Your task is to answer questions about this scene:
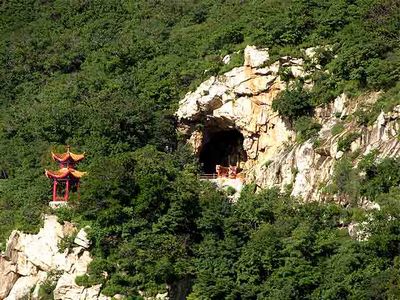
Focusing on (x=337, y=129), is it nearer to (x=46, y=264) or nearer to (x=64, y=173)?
(x=64, y=173)

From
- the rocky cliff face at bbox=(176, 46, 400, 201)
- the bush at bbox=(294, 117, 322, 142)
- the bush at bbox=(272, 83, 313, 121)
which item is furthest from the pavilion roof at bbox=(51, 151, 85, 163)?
the bush at bbox=(294, 117, 322, 142)

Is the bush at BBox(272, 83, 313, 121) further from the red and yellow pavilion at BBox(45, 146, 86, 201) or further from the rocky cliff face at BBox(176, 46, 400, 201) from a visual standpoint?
the red and yellow pavilion at BBox(45, 146, 86, 201)

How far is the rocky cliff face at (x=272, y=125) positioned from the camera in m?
34.2

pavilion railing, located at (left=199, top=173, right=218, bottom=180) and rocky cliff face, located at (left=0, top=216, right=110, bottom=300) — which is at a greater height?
pavilion railing, located at (left=199, top=173, right=218, bottom=180)

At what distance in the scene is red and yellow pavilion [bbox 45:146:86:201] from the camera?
36656mm

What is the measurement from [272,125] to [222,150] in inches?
225

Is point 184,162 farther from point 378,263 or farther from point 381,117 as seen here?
point 378,263

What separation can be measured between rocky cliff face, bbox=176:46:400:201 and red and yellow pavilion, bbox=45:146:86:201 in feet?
21.3

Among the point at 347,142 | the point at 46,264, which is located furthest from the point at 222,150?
the point at 46,264

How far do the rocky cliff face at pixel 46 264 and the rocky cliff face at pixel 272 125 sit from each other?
8.59 meters

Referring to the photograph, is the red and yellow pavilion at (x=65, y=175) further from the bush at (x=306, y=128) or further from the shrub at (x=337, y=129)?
the shrub at (x=337, y=129)

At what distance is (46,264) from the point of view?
34406 millimetres

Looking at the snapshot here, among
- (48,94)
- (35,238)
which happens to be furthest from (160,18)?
(35,238)

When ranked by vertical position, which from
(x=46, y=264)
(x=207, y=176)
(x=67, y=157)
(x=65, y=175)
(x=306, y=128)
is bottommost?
(x=46, y=264)
